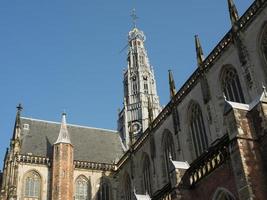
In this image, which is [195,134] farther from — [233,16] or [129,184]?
[129,184]

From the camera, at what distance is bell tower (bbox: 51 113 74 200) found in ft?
110

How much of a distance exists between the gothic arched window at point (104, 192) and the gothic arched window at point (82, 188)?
123cm

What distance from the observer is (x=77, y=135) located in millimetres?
41688

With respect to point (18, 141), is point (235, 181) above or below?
below

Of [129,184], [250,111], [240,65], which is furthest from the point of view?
[129,184]

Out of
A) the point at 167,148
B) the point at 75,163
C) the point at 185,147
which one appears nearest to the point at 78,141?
the point at 75,163

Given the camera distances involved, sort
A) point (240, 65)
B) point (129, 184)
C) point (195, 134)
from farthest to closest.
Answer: point (129, 184) < point (195, 134) < point (240, 65)

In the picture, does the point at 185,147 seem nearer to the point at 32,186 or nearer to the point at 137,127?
the point at 32,186

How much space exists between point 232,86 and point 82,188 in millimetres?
18465

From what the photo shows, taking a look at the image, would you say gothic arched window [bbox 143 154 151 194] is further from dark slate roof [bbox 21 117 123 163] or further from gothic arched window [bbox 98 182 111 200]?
dark slate roof [bbox 21 117 123 163]

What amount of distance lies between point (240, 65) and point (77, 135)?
22763 millimetres

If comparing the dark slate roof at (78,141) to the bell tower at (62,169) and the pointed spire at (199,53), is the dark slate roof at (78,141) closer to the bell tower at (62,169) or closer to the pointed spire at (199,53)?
the bell tower at (62,169)

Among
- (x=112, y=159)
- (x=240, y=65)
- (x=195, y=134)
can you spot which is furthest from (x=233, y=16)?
(x=112, y=159)

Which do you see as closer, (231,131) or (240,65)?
(231,131)
